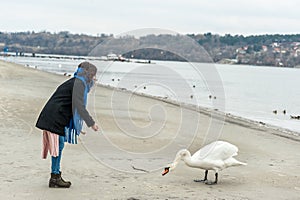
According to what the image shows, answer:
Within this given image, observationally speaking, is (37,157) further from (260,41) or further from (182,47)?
(260,41)

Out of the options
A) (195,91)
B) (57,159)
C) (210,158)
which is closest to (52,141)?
(57,159)

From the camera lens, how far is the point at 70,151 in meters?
10.6

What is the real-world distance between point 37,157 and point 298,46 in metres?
145

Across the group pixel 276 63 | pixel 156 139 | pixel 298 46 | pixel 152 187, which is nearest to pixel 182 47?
pixel 152 187

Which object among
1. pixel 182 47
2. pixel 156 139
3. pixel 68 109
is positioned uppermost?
pixel 182 47

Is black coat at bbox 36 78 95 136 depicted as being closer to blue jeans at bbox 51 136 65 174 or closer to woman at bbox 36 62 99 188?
woman at bbox 36 62 99 188

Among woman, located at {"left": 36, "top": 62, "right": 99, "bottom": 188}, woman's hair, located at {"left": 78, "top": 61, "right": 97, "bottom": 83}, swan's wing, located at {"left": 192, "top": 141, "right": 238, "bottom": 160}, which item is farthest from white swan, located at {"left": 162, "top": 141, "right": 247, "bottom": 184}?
woman's hair, located at {"left": 78, "top": 61, "right": 97, "bottom": 83}

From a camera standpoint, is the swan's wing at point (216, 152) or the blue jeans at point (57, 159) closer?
the blue jeans at point (57, 159)

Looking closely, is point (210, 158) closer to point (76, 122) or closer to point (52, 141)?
point (76, 122)

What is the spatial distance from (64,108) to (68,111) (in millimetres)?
76

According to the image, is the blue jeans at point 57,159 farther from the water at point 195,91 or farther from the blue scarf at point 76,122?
the water at point 195,91

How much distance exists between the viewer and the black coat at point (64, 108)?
7.26m

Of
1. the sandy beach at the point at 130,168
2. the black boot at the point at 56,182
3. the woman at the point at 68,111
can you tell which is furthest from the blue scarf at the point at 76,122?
the sandy beach at the point at 130,168

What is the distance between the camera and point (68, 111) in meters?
7.36
